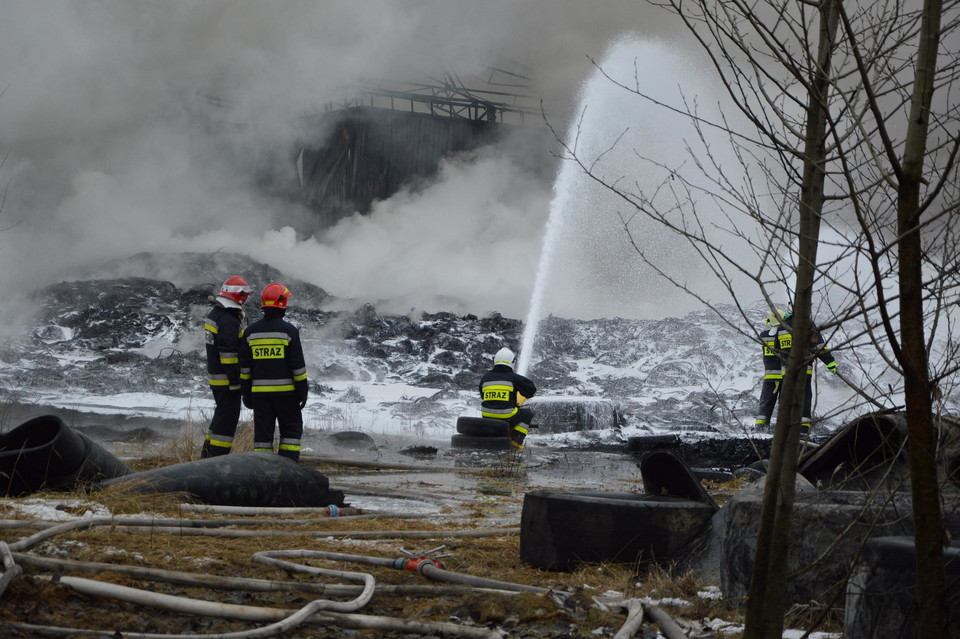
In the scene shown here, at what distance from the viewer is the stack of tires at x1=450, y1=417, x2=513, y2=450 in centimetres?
1138

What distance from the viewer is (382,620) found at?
8.56ft

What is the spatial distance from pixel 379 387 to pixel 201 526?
20360 millimetres

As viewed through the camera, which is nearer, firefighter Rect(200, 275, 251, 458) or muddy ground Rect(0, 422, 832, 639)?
muddy ground Rect(0, 422, 832, 639)

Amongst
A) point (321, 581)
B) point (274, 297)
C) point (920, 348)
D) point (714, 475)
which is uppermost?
point (274, 297)

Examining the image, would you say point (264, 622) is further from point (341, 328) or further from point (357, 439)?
point (341, 328)

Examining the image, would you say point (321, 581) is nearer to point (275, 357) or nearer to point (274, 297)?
point (275, 357)

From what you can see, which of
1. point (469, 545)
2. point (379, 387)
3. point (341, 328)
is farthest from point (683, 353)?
point (469, 545)

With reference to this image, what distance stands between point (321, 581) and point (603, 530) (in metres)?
1.40

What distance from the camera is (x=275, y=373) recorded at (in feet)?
25.0

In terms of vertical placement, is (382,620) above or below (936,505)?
below

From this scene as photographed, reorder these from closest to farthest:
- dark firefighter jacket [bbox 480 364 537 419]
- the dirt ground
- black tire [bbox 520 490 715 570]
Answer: the dirt ground < black tire [bbox 520 490 715 570] < dark firefighter jacket [bbox 480 364 537 419]

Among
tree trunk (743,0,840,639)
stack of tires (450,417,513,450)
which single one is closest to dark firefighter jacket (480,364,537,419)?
stack of tires (450,417,513,450)

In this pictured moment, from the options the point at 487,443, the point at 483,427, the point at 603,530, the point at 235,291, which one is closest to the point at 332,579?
the point at 603,530

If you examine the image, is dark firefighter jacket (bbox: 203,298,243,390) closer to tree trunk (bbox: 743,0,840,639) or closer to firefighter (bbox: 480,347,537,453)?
firefighter (bbox: 480,347,537,453)
